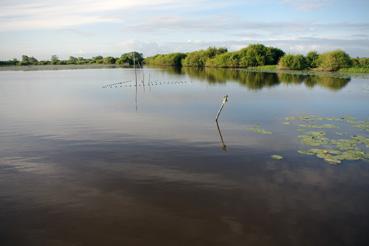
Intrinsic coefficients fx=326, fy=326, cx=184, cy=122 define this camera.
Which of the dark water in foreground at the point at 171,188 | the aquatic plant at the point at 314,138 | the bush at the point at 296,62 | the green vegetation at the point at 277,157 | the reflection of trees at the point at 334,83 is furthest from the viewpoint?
the bush at the point at 296,62

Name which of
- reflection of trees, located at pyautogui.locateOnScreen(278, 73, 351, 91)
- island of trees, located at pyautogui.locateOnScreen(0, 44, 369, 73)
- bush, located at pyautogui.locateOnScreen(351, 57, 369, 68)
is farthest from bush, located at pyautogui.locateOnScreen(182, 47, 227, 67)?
reflection of trees, located at pyautogui.locateOnScreen(278, 73, 351, 91)

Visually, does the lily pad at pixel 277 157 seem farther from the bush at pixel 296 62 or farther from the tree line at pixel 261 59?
the bush at pixel 296 62

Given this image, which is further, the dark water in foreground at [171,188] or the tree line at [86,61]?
the tree line at [86,61]

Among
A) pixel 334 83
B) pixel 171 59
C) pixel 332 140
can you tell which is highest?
pixel 171 59

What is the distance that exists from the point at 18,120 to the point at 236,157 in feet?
58.8

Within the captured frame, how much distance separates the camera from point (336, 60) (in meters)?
86.5

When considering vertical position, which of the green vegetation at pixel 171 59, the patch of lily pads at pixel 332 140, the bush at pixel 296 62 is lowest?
the patch of lily pads at pixel 332 140

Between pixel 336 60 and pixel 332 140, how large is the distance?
3044 inches

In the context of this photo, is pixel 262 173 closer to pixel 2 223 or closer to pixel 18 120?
pixel 2 223

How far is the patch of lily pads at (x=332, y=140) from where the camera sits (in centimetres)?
1559

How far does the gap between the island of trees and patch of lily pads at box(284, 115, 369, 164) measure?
3695cm

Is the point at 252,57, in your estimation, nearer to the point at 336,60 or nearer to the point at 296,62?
the point at 296,62

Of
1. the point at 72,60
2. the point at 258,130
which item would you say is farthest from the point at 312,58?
the point at 72,60

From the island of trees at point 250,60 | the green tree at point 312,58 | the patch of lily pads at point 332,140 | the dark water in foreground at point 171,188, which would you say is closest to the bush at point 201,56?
the island of trees at point 250,60
